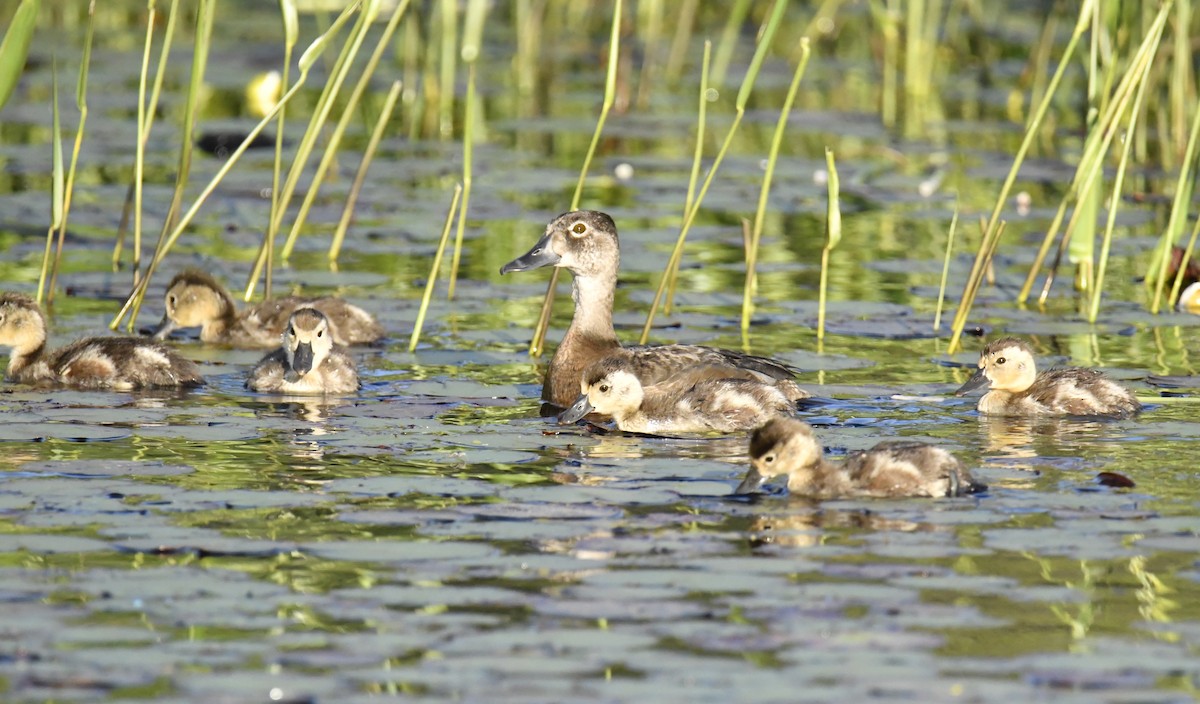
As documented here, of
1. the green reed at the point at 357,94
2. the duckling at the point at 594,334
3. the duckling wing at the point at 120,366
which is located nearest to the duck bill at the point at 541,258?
the duckling at the point at 594,334

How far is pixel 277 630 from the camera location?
219 inches

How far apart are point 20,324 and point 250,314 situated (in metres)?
1.57

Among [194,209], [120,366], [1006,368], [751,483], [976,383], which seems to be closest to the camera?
[751,483]

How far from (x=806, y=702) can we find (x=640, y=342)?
5661 millimetres

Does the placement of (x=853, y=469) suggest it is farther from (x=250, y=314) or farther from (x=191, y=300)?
(x=191, y=300)

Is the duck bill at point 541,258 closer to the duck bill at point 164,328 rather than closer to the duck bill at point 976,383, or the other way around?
the duck bill at point 164,328

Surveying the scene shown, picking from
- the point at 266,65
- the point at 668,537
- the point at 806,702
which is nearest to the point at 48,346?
the point at 668,537

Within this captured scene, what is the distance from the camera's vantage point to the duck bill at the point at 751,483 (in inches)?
283

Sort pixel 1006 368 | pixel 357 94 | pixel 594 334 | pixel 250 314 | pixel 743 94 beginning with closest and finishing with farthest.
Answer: pixel 1006 368 → pixel 743 94 → pixel 594 334 → pixel 357 94 → pixel 250 314

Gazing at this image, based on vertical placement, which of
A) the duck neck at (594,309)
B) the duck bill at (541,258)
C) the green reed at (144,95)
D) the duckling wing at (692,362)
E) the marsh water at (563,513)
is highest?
the green reed at (144,95)

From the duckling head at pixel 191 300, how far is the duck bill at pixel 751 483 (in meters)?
4.49

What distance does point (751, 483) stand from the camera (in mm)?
7207

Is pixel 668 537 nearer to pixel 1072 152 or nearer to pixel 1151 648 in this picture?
pixel 1151 648

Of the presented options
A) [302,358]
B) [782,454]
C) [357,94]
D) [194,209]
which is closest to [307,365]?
[302,358]
